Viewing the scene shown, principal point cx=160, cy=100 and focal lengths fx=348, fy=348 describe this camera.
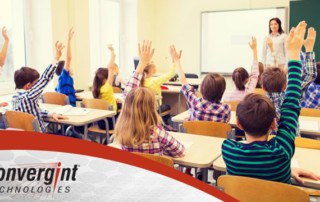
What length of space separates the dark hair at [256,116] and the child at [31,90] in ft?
6.54

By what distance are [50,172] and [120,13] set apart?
6.82 meters

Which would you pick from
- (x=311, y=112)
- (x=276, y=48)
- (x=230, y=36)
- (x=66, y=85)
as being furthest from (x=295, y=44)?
(x=230, y=36)

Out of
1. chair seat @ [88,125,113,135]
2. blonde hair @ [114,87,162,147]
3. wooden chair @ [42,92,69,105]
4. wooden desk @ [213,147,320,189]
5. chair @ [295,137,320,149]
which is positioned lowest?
chair seat @ [88,125,113,135]

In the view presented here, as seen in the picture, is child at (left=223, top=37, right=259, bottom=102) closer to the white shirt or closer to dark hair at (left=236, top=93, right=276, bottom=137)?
dark hair at (left=236, top=93, right=276, bottom=137)

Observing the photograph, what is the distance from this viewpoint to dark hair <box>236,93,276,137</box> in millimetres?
1634

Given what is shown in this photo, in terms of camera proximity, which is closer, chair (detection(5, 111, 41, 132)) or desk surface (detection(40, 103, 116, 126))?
chair (detection(5, 111, 41, 132))

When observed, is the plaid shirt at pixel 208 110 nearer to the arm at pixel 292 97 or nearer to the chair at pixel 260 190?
the arm at pixel 292 97

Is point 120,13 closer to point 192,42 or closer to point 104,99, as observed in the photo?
point 192,42

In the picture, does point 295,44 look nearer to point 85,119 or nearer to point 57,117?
point 85,119

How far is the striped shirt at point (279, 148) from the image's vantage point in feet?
5.18

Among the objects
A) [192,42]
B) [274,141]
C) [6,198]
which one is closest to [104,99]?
[274,141]

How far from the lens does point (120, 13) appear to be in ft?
23.8

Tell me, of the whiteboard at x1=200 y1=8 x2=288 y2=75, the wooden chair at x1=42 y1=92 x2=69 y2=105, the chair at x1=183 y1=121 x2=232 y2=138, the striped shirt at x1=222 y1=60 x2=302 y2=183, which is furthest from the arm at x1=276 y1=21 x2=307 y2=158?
the whiteboard at x1=200 y1=8 x2=288 y2=75

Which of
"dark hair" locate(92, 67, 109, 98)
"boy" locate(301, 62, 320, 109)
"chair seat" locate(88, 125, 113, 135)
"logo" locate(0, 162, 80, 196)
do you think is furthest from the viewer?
"dark hair" locate(92, 67, 109, 98)
